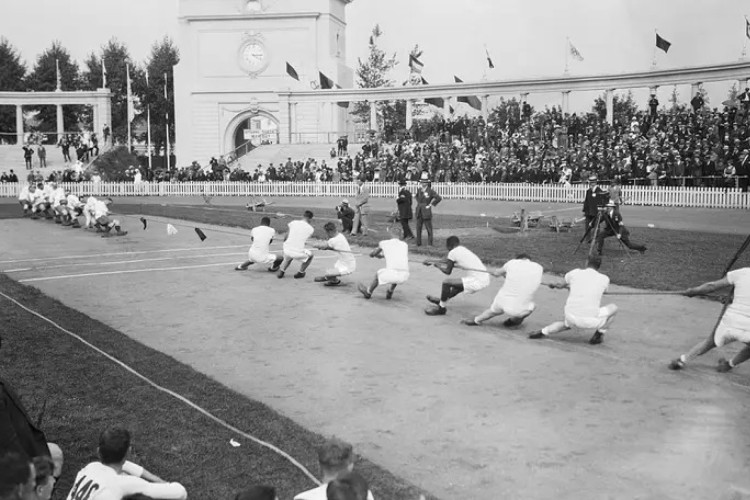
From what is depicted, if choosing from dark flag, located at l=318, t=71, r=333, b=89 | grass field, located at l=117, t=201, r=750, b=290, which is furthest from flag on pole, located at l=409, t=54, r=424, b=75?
grass field, located at l=117, t=201, r=750, b=290

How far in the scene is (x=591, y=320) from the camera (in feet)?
44.4

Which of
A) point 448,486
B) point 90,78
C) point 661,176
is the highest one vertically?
point 90,78

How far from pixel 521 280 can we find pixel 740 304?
3.66 m

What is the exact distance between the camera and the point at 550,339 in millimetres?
14180

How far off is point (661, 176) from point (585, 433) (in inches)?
1361

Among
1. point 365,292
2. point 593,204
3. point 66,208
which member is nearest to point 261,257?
point 365,292

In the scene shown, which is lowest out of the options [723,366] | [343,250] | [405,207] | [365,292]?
[723,366]

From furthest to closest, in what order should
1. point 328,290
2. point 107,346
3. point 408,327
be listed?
point 328,290, point 408,327, point 107,346

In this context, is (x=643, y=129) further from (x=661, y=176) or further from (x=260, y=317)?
(x=260, y=317)

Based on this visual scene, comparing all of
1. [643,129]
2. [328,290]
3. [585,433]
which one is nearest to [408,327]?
[328,290]

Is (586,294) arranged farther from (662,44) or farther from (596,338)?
(662,44)

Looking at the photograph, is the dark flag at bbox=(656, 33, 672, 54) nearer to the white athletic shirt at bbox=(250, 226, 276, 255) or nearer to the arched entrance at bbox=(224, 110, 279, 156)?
the arched entrance at bbox=(224, 110, 279, 156)

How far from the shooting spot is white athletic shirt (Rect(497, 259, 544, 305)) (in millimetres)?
14477

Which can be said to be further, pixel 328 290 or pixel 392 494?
pixel 328 290
